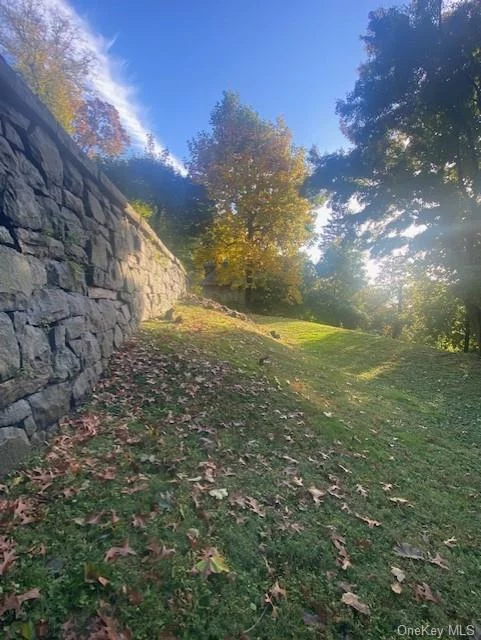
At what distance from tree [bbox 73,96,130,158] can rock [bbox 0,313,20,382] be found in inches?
760

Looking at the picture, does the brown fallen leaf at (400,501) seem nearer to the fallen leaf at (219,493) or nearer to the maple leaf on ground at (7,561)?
the fallen leaf at (219,493)

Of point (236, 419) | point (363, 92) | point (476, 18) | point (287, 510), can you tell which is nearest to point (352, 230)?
point (363, 92)

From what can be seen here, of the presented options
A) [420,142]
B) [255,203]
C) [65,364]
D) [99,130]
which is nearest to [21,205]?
[65,364]

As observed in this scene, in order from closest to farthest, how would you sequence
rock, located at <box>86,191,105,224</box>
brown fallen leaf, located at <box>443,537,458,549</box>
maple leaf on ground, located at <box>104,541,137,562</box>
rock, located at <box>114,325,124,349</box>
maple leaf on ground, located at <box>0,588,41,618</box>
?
maple leaf on ground, located at <box>0,588,41,618</box> → maple leaf on ground, located at <box>104,541,137,562</box> → brown fallen leaf, located at <box>443,537,458,549</box> → rock, located at <box>86,191,105,224</box> → rock, located at <box>114,325,124,349</box>

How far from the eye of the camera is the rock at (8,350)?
252cm

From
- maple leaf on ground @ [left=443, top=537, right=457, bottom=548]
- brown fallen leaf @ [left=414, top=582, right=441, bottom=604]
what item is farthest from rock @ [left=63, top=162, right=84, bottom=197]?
maple leaf on ground @ [left=443, top=537, right=457, bottom=548]

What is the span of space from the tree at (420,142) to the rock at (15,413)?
36.0 feet

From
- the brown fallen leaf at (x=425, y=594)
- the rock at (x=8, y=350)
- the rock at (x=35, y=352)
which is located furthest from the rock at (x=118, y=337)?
the brown fallen leaf at (x=425, y=594)

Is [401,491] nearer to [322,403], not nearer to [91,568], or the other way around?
[322,403]

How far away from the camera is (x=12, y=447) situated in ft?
A: 8.67

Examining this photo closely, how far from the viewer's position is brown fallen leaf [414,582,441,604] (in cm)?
231

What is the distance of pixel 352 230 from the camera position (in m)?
13.4

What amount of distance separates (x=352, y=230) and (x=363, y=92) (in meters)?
4.40

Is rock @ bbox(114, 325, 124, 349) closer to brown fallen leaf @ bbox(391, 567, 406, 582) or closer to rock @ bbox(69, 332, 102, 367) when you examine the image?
rock @ bbox(69, 332, 102, 367)
